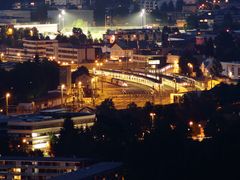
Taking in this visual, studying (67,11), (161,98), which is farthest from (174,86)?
(67,11)

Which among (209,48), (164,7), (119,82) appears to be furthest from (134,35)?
(164,7)

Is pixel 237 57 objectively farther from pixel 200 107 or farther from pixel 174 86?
pixel 200 107

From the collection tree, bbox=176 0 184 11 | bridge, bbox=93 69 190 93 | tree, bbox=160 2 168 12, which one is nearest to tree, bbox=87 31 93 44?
bridge, bbox=93 69 190 93

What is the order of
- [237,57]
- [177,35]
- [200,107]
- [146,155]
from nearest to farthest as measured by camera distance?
[146,155]
[200,107]
[237,57]
[177,35]

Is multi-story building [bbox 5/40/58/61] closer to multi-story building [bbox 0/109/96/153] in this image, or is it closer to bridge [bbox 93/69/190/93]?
bridge [bbox 93/69/190/93]

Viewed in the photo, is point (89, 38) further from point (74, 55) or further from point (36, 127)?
point (36, 127)

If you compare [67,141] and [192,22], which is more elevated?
[192,22]

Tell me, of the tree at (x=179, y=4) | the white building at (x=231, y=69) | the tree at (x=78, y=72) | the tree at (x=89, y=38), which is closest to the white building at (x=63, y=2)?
the tree at (x=179, y=4)
